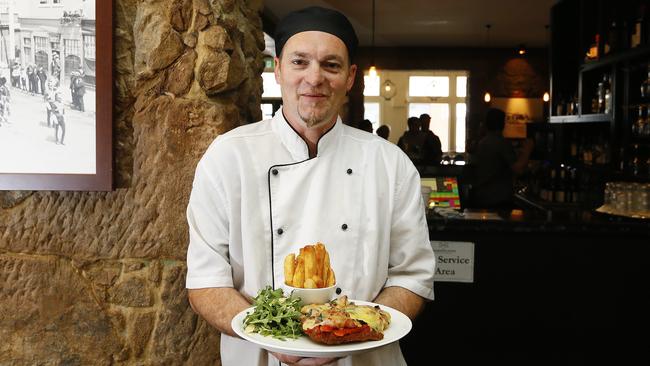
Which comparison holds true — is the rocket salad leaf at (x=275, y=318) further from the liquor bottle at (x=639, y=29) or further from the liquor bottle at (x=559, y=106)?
the liquor bottle at (x=559, y=106)

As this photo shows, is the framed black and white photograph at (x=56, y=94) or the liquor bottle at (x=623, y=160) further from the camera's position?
the liquor bottle at (x=623, y=160)

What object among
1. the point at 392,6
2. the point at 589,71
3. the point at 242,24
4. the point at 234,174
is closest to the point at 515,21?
the point at 392,6

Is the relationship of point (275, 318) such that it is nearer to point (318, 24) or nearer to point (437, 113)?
point (318, 24)

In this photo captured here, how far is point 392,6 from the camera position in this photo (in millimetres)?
8555

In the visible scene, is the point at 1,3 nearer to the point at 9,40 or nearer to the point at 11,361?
the point at 9,40

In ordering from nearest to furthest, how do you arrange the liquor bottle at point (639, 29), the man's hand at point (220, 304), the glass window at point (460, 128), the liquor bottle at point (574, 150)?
1. the man's hand at point (220, 304)
2. the liquor bottle at point (639, 29)
3. the liquor bottle at point (574, 150)
4. the glass window at point (460, 128)

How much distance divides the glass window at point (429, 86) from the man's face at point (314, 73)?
49.6ft

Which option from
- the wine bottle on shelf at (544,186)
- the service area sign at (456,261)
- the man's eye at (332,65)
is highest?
the man's eye at (332,65)

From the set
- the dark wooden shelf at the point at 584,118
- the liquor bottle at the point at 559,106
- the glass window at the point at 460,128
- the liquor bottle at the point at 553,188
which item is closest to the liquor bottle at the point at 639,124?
the dark wooden shelf at the point at 584,118

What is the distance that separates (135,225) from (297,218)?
25.4 inches

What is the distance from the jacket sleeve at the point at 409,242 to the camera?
5.60 feet

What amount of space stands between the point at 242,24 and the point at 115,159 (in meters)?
0.61

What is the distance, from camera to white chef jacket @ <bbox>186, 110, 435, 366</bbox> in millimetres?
1645

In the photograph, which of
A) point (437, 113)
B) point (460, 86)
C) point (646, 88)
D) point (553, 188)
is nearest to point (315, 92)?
point (646, 88)
